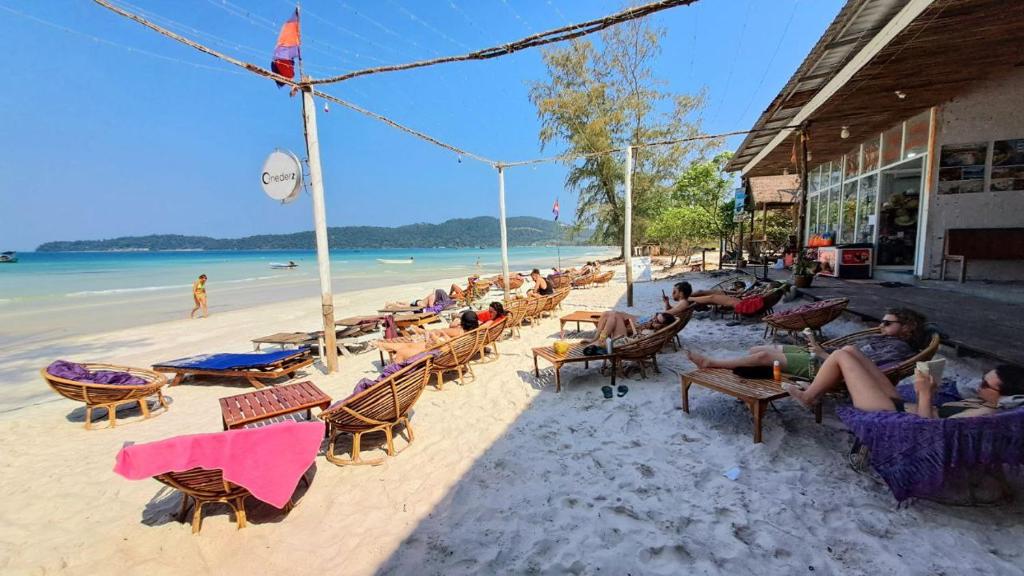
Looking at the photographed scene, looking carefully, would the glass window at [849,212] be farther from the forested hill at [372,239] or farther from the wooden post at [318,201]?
the forested hill at [372,239]

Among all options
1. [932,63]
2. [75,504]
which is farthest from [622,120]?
[75,504]

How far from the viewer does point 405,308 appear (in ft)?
32.4

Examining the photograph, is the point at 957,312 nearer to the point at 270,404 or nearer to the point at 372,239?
the point at 270,404

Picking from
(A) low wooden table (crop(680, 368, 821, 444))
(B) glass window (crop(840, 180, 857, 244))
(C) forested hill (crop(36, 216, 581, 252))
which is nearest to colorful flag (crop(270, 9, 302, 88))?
(A) low wooden table (crop(680, 368, 821, 444))

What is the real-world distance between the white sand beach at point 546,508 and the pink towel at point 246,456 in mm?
332

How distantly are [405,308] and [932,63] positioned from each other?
9.76 meters

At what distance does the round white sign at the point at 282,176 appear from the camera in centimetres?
537

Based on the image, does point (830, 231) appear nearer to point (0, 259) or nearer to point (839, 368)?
point (839, 368)

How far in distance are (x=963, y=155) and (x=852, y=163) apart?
4.01m

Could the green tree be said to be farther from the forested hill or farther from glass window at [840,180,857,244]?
the forested hill

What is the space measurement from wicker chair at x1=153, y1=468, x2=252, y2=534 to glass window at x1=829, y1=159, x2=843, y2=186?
48.9 ft

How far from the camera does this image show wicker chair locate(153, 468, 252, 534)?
2439 millimetres

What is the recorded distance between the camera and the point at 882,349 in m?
3.44

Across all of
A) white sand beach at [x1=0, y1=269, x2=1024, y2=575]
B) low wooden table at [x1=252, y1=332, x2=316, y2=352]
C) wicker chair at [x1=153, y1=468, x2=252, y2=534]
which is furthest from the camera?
low wooden table at [x1=252, y1=332, x2=316, y2=352]
